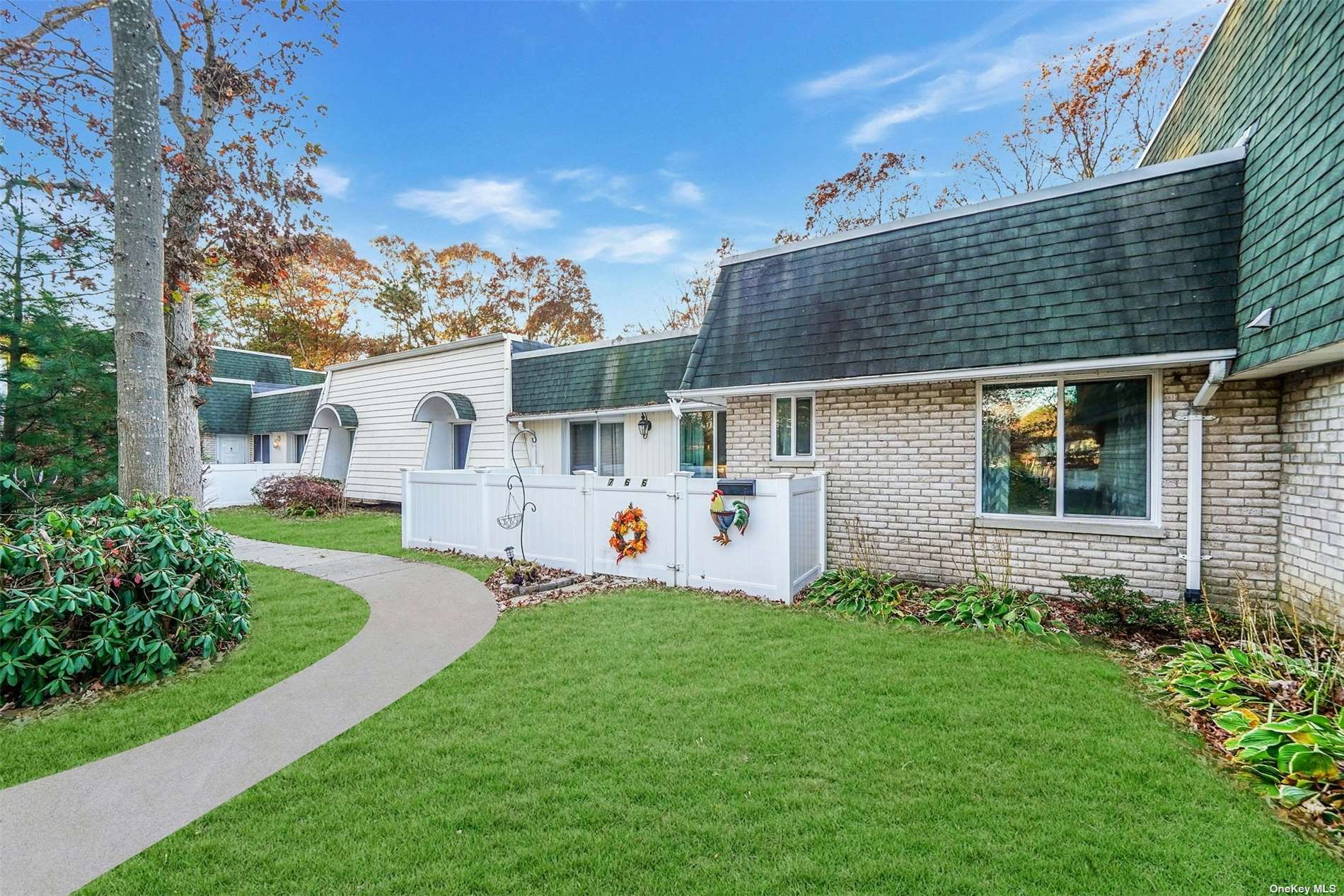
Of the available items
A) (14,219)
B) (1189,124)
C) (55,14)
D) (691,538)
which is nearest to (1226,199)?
(1189,124)

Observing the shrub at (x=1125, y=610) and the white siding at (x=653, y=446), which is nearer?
the shrub at (x=1125, y=610)

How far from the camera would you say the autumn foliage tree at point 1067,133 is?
14.2 m

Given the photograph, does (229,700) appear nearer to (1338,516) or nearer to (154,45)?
(154,45)

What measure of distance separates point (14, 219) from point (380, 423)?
32.6 feet

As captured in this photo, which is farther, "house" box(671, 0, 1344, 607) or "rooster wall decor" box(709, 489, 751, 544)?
"rooster wall decor" box(709, 489, 751, 544)

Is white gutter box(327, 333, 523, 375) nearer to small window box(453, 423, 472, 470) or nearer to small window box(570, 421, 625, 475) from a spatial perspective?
small window box(453, 423, 472, 470)

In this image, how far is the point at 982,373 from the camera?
6312 millimetres

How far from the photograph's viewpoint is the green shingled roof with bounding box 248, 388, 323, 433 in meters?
19.5

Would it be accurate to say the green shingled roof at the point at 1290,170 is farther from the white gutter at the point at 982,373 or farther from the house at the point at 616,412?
the house at the point at 616,412

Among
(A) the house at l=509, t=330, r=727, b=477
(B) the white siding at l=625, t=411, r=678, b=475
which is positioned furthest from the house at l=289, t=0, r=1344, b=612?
(B) the white siding at l=625, t=411, r=678, b=475

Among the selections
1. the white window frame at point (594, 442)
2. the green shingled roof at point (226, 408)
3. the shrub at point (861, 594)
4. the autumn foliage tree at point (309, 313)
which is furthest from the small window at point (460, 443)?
the autumn foliage tree at point (309, 313)

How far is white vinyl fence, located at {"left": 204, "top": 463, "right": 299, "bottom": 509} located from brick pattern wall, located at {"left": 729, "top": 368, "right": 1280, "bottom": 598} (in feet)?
56.3

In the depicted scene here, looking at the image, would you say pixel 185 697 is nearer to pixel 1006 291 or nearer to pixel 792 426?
pixel 792 426

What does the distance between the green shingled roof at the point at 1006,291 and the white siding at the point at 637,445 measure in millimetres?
3523
